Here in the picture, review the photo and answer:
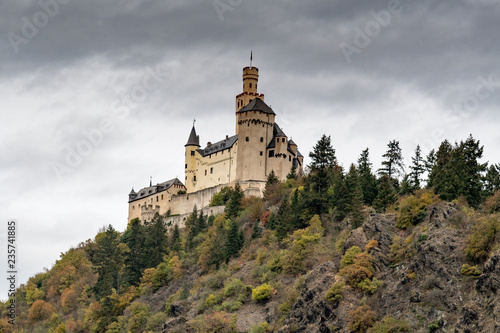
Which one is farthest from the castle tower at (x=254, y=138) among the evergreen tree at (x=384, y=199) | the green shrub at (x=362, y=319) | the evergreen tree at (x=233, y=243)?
the green shrub at (x=362, y=319)

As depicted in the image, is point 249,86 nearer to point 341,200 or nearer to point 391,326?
point 341,200

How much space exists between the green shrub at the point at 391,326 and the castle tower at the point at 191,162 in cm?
6986

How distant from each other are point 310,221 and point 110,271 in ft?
93.3

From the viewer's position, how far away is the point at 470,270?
2286 inches

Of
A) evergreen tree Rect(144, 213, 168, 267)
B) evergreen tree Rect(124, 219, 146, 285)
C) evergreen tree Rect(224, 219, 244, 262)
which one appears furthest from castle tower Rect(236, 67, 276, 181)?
evergreen tree Rect(224, 219, 244, 262)

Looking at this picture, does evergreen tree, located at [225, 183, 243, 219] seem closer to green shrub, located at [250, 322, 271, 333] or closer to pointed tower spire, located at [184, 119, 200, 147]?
pointed tower spire, located at [184, 119, 200, 147]

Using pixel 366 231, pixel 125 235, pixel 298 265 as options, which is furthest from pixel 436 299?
pixel 125 235

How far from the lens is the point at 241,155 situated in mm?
115000

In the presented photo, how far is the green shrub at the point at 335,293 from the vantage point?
6378cm

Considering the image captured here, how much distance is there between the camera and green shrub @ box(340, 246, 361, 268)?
67375 mm

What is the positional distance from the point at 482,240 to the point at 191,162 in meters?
74.7

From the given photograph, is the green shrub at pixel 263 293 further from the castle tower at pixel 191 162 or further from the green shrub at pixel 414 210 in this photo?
the castle tower at pixel 191 162

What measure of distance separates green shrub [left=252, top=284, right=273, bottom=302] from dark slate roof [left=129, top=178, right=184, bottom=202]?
191 ft

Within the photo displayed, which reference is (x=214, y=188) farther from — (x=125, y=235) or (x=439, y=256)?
(x=439, y=256)
